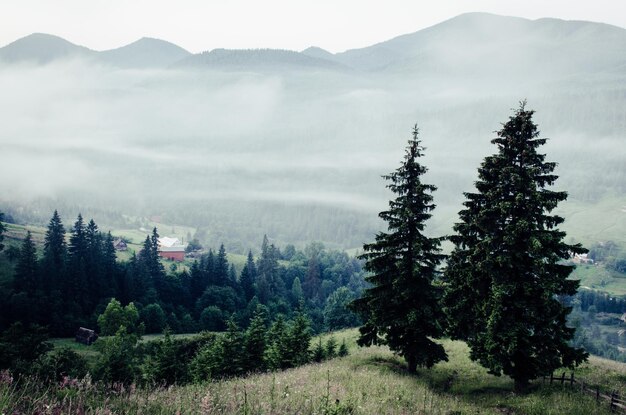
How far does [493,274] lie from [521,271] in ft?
4.53

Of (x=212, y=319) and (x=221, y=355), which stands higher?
(x=221, y=355)

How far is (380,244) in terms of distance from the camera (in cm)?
2792

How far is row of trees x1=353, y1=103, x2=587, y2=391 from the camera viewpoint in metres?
21.9

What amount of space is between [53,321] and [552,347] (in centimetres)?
8901

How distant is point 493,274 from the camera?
22719mm

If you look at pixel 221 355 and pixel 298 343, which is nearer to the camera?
pixel 221 355

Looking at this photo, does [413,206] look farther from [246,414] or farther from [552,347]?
[246,414]

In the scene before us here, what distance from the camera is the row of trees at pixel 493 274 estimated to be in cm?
2189

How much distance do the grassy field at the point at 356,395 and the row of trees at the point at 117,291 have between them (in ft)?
153

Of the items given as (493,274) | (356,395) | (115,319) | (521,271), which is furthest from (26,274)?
(521,271)

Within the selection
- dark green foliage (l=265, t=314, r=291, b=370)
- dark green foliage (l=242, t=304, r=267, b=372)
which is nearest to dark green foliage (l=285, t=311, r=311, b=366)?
dark green foliage (l=265, t=314, r=291, b=370)

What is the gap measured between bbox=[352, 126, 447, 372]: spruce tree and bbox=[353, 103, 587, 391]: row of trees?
0.21 ft

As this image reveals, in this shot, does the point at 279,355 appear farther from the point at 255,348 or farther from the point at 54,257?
the point at 54,257

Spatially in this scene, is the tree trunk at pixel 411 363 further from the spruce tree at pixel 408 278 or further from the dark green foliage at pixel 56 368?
the dark green foliage at pixel 56 368
